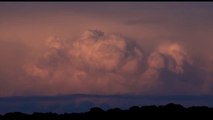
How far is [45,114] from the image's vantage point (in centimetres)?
12662

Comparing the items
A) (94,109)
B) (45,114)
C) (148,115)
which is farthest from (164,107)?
(45,114)

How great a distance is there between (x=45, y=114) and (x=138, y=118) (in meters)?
18.4

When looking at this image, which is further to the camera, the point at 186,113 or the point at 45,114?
the point at 45,114

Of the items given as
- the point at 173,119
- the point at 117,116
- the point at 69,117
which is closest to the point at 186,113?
the point at 173,119

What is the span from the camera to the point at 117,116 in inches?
4712

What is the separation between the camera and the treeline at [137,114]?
116875 mm

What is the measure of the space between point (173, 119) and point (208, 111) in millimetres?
6874

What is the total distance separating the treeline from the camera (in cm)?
11688

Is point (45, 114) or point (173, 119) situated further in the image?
point (45, 114)

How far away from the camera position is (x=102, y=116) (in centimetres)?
11962

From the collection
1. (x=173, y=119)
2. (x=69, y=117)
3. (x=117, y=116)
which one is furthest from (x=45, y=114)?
(x=173, y=119)

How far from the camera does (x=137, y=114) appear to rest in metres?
120

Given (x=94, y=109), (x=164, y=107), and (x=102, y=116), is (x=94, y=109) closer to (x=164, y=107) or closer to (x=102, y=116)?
(x=102, y=116)

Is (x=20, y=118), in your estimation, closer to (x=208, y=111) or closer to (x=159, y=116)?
(x=159, y=116)
